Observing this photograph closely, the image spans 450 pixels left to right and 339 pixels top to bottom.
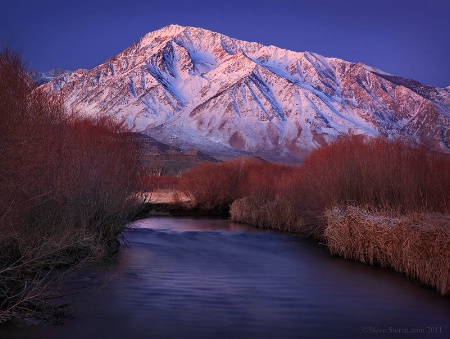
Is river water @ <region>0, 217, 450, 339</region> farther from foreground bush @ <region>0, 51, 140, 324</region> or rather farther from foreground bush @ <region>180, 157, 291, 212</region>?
foreground bush @ <region>180, 157, 291, 212</region>

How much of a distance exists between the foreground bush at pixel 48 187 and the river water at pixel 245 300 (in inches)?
39.4

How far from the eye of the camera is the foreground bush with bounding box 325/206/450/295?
15359mm

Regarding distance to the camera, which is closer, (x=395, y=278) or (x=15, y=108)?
(x=15, y=108)

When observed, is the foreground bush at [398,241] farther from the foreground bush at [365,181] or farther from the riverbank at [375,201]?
the foreground bush at [365,181]

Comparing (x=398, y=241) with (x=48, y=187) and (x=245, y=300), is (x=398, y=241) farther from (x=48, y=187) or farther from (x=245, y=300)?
(x=48, y=187)

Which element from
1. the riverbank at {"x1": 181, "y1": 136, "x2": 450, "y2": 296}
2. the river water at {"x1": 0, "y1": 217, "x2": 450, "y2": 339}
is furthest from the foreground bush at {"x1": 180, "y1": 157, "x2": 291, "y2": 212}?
the river water at {"x1": 0, "y1": 217, "x2": 450, "y2": 339}

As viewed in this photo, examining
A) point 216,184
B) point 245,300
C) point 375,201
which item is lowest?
point 245,300

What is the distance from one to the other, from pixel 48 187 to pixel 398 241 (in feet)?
32.3

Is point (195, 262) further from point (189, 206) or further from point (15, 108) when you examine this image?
point (189, 206)

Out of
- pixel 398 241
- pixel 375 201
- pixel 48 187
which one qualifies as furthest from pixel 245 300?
pixel 375 201

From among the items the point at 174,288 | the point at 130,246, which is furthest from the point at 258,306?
the point at 130,246

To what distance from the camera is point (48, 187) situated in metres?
14.9

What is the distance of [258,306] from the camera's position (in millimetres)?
14578

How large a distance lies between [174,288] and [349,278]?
527cm
